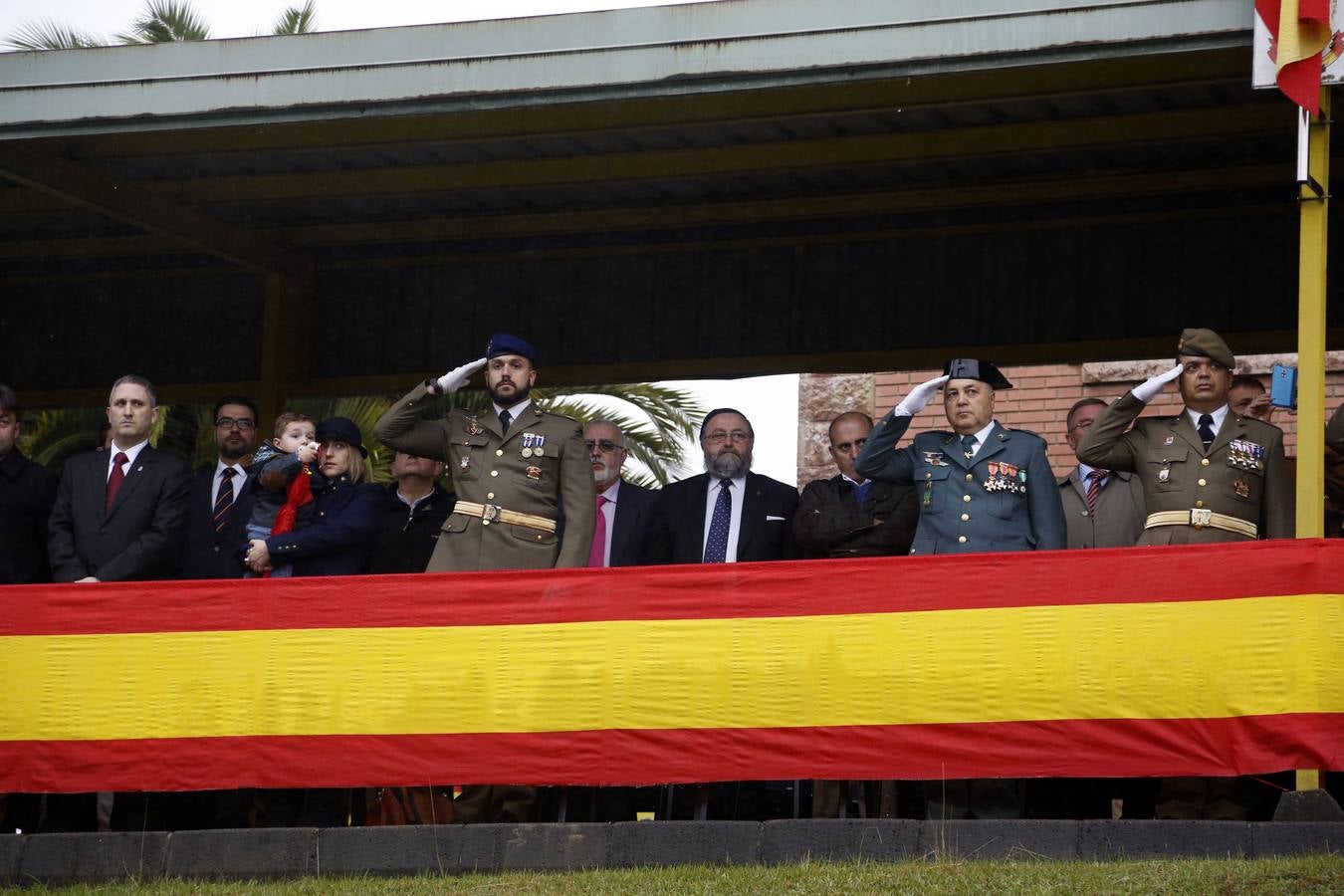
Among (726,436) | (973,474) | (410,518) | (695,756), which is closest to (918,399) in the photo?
(973,474)

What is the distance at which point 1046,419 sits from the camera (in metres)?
18.7

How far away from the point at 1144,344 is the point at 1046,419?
8.21 meters

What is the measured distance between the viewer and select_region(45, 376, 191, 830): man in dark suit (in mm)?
7879

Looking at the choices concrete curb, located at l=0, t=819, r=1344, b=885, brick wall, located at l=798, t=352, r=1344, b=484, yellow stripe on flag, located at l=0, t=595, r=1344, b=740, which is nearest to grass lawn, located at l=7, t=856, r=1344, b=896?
concrete curb, located at l=0, t=819, r=1344, b=885

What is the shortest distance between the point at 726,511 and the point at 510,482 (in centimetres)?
97

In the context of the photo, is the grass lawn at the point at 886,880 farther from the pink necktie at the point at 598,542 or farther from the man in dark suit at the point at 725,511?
the pink necktie at the point at 598,542

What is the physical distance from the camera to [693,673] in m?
7.00

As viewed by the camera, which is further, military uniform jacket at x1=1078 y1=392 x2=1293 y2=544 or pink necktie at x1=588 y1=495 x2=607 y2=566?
pink necktie at x1=588 y1=495 x2=607 y2=566

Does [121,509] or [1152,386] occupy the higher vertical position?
[1152,386]

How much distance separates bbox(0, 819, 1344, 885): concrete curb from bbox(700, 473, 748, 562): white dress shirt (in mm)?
1497

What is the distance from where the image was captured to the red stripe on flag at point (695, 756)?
6.50 metres

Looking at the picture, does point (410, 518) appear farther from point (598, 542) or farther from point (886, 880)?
point (886, 880)

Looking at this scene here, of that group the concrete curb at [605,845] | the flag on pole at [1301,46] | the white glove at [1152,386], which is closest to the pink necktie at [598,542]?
the concrete curb at [605,845]

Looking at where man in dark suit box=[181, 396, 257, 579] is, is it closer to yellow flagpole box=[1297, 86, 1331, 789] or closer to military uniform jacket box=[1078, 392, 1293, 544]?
military uniform jacket box=[1078, 392, 1293, 544]
